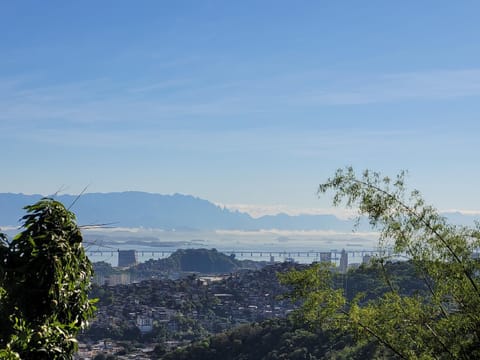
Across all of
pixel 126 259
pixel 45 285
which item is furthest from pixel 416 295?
pixel 126 259

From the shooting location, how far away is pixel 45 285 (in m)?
2.46

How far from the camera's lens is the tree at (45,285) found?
2.36 meters

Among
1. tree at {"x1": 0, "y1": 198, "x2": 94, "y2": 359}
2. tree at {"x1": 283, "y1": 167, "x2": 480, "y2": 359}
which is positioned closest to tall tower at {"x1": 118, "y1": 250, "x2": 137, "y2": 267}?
tree at {"x1": 283, "y1": 167, "x2": 480, "y2": 359}

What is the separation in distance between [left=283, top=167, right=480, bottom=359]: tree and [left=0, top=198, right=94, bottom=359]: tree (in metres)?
2.35

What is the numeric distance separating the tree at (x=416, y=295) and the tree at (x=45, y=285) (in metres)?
2.35

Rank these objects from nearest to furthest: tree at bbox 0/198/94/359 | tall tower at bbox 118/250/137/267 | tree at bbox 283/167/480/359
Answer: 1. tree at bbox 0/198/94/359
2. tree at bbox 283/167/480/359
3. tall tower at bbox 118/250/137/267

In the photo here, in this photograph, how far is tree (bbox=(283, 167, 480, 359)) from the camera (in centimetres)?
414

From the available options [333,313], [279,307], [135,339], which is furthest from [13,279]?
[279,307]

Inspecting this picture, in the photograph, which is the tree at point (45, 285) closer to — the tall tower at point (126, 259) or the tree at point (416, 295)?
the tree at point (416, 295)

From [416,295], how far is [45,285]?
2.88 m

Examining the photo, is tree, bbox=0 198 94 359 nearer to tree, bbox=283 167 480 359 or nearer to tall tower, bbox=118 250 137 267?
tree, bbox=283 167 480 359

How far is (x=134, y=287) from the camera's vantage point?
45.9 metres

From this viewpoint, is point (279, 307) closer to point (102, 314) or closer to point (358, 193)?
point (102, 314)

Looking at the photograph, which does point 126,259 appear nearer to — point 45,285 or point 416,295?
point 416,295
